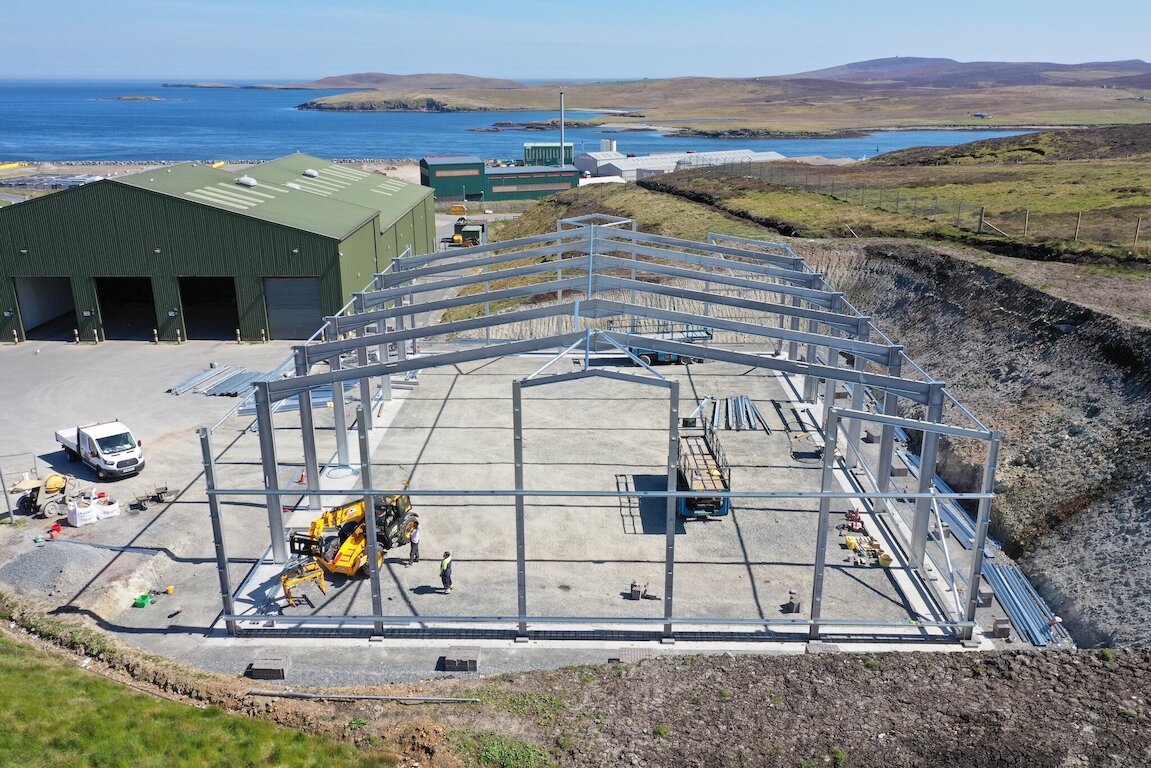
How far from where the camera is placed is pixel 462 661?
56.6 feet

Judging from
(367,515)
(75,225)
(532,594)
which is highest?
(75,225)

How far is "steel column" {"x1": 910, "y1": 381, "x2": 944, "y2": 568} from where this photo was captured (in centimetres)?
1869

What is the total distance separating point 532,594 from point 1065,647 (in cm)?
1175

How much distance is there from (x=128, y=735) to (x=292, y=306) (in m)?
29.8

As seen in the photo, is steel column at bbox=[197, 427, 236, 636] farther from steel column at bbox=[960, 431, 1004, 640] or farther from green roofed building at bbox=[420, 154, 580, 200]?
green roofed building at bbox=[420, 154, 580, 200]

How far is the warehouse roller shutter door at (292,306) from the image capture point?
41.2 meters

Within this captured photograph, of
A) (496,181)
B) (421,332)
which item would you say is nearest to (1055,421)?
(421,332)

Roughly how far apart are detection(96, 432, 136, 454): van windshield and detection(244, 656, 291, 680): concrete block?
41.0 feet

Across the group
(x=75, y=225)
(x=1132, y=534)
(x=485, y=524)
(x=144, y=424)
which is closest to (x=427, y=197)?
(x=75, y=225)

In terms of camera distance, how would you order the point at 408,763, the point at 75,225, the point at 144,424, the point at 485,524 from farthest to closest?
the point at 75,225, the point at 144,424, the point at 485,524, the point at 408,763

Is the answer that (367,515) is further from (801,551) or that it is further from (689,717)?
(801,551)

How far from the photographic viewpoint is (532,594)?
19.8 meters

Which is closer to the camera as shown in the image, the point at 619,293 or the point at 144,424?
the point at 144,424

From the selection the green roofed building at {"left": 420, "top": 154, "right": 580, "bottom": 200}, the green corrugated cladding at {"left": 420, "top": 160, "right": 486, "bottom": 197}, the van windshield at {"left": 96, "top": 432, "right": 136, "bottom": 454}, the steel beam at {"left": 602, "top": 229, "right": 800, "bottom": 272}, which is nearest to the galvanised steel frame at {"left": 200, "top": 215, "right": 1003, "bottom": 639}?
the steel beam at {"left": 602, "top": 229, "right": 800, "bottom": 272}
